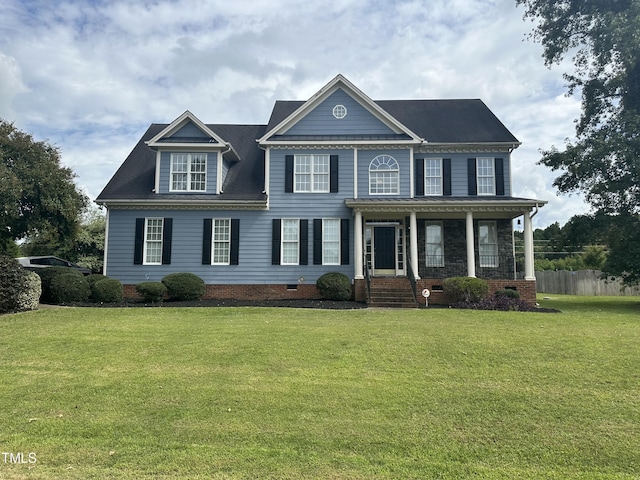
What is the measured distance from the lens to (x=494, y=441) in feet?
14.4

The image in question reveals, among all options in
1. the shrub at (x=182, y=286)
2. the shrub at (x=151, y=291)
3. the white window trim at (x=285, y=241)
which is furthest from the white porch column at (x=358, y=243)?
the shrub at (x=151, y=291)

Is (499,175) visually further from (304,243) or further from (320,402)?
(320,402)

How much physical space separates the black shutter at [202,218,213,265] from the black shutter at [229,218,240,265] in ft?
2.86

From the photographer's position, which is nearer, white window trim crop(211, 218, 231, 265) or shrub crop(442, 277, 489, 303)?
shrub crop(442, 277, 489, 303)

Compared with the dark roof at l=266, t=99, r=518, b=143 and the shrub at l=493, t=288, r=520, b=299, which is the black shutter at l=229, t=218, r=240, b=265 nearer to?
the dark roof at l=266, t=99, r=518, b=143

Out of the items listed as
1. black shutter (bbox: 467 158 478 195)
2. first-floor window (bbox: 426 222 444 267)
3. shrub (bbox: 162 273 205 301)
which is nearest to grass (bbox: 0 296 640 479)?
shrub (bbox: 162 273 205 301)

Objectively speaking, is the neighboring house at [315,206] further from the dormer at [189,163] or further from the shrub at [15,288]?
the shrub at [15,288]

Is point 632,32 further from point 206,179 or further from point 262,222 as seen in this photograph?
point 206,179

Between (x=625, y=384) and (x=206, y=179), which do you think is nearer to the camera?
(x=625, y=384)

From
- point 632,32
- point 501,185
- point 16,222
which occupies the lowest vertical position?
point 16,222

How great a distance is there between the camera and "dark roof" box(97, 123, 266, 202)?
57.3 feet

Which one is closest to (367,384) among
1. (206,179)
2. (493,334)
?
(493,334)

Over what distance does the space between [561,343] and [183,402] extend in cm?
693

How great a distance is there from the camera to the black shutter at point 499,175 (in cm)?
1800
